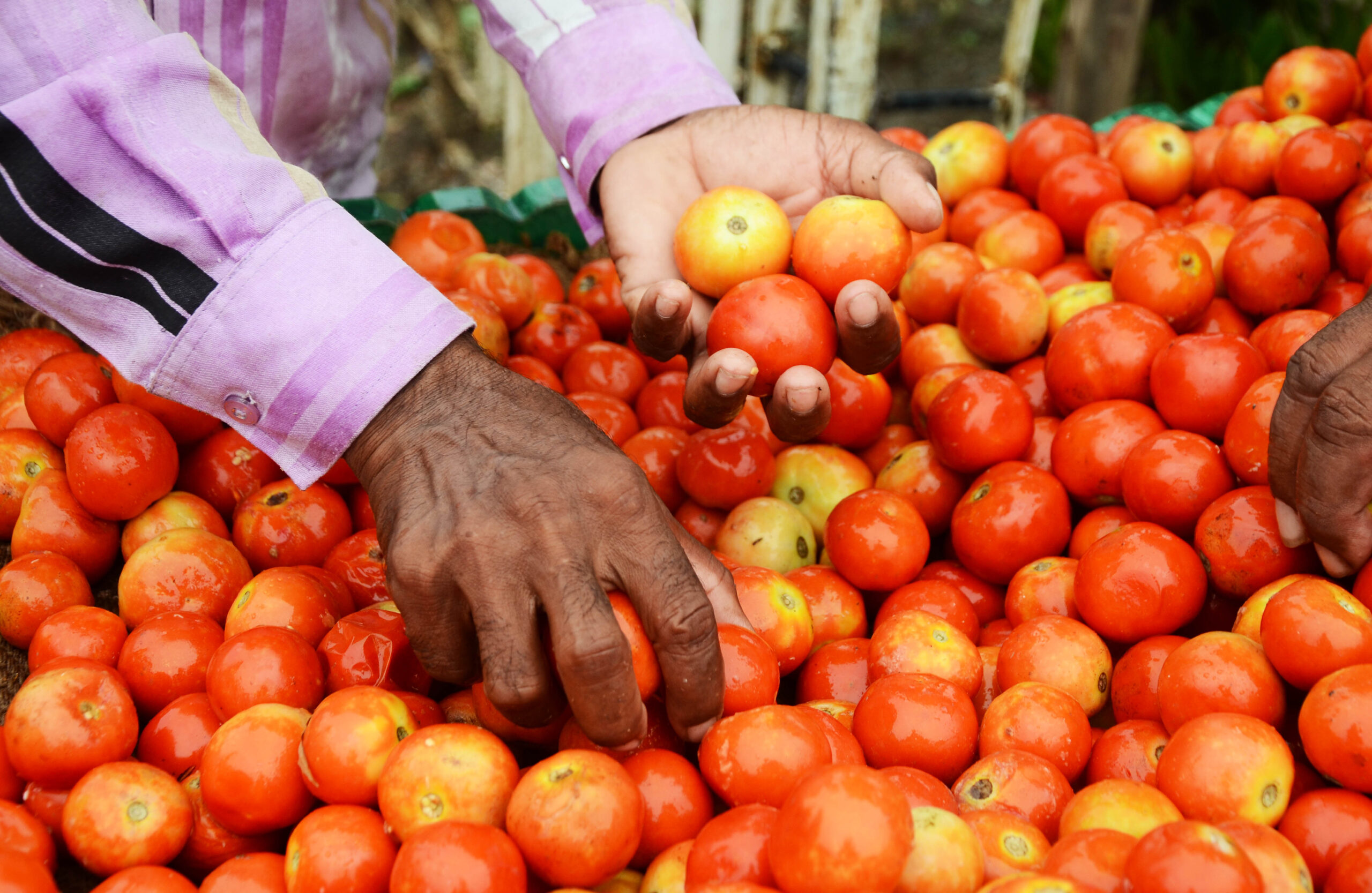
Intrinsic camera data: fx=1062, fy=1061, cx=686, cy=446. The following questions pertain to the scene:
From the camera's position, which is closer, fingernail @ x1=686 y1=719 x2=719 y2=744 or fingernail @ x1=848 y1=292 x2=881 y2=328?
fingernail @ x1=686 y1=719 x2=719 y2=744

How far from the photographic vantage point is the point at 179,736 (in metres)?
1.83

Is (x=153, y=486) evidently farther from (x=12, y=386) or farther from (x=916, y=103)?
(x=916, y=103)

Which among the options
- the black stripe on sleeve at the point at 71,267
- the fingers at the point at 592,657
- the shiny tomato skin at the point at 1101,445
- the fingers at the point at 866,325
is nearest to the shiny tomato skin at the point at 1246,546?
the shiny tomato skin at the point at 1101,445

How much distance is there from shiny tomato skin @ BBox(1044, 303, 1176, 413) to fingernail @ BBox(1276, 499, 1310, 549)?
621 millimetres

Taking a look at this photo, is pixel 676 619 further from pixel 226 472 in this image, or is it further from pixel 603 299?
pixel 603 299

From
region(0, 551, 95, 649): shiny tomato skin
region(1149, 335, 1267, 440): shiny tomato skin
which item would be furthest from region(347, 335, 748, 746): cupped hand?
region(1149, 335, 1267, 440): shiny tomato skin

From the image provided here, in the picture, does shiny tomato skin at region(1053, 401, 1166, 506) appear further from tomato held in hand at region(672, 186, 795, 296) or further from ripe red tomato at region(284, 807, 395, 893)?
ripe red tomato at region(284, 807, 395, 893)

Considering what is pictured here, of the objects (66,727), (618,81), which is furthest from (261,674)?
(618,81)

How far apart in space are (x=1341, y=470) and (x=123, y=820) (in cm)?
203

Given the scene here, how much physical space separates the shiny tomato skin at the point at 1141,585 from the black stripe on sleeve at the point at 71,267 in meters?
1.75

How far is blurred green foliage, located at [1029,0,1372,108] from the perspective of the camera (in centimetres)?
675

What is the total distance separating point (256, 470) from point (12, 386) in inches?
29.3

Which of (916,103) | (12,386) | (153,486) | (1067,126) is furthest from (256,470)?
(916,103)

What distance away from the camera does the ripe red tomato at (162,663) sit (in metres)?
1.93
